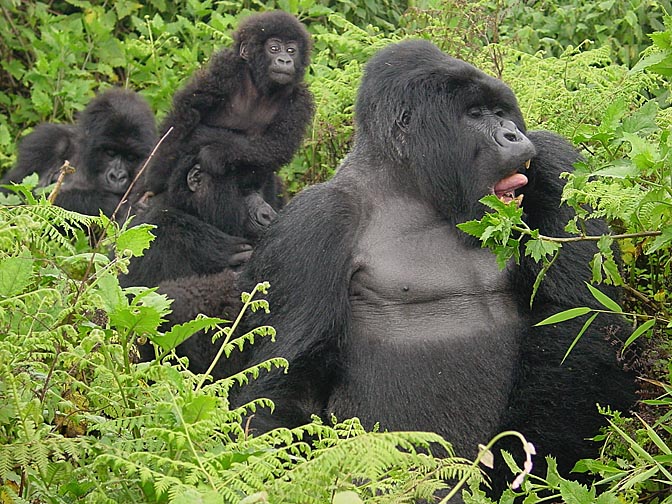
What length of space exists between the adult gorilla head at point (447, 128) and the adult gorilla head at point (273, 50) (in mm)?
1882

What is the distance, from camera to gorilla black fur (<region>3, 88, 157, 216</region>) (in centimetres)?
609

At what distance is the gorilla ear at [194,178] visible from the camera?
511 centimetres

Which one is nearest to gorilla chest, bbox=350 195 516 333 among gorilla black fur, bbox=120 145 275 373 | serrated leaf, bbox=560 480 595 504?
serrated leaf, bbox=560 480 595 504

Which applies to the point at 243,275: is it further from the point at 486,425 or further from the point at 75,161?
the point at 75,161

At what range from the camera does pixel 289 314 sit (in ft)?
10.8

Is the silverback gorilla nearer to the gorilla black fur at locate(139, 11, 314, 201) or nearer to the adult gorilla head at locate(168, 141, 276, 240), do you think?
the adult gorilla head at locate(168, 141, 276, 240)

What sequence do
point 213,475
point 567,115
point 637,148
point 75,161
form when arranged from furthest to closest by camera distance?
point 75,161 < point 567,115 < point 637,148 < point 213,475

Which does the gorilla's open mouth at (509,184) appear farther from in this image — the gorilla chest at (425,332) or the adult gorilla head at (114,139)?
the adult gorilla head at (114,139)

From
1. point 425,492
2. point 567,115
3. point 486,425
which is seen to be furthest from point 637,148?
point 567,115

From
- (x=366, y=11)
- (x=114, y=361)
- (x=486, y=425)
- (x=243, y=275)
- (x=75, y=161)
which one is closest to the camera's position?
(x=114, y=361)

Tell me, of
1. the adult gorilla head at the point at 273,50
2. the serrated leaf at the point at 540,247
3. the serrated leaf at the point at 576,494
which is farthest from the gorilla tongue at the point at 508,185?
the adult gorilla head at the point at 273,50

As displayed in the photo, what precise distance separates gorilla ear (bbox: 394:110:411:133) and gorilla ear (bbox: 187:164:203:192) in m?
1.80

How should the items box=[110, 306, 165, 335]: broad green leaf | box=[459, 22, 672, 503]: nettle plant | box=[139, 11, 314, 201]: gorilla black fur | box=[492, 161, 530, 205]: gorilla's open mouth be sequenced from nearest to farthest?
box=[110, 306, 165, 335]: broad green leaf < box=[459, 22, 672, 503]: nettle plant < box=[492, 161, 530, 205]: gorilla's open mouth < box=[139, 11, 314, 201]: gorilla black fur

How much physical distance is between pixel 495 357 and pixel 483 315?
0.42ft
